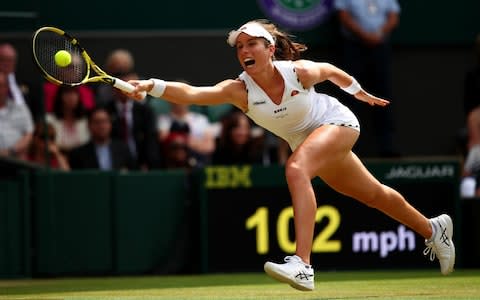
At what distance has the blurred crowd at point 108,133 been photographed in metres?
11.7

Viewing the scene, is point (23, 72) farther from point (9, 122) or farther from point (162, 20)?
point (162, 20)

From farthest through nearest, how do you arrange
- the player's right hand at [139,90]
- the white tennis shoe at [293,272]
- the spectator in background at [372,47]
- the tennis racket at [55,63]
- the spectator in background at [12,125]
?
the spectator in background at [372,47] < the spectator in background at [12,125] < the tennis racket at [55,63] < the player's right hand at [139,90] < the white tennis shoe at [293,272]

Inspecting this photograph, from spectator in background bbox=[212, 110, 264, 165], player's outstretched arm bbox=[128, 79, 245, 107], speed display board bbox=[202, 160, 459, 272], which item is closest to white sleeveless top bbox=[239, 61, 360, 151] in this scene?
player's outstretched arm bbox=[128, 79, 245, 107]

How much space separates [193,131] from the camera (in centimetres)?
1300

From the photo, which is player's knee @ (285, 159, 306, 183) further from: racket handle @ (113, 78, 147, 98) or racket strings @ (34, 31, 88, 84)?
racket strings @ (34, 31, 88, 84)

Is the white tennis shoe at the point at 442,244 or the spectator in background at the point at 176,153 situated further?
the spectator in background at the point at 176,153

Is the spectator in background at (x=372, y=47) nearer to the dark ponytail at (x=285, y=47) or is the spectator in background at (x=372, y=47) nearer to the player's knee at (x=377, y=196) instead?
the dark ponytail at (x=285, y=47)

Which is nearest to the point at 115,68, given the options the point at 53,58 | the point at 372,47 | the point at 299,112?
the point at 372,47

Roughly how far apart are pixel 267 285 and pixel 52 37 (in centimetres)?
282

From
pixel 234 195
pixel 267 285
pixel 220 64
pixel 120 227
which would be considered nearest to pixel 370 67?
pixel 220 64

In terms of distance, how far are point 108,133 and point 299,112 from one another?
13.7 ft

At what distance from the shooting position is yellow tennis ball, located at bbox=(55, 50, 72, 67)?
7703 millimetres

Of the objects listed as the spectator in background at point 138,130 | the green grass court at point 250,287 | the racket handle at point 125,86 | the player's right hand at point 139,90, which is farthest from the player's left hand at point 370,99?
the spectator in background at point 138,130

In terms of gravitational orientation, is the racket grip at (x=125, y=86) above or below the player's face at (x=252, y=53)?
below
